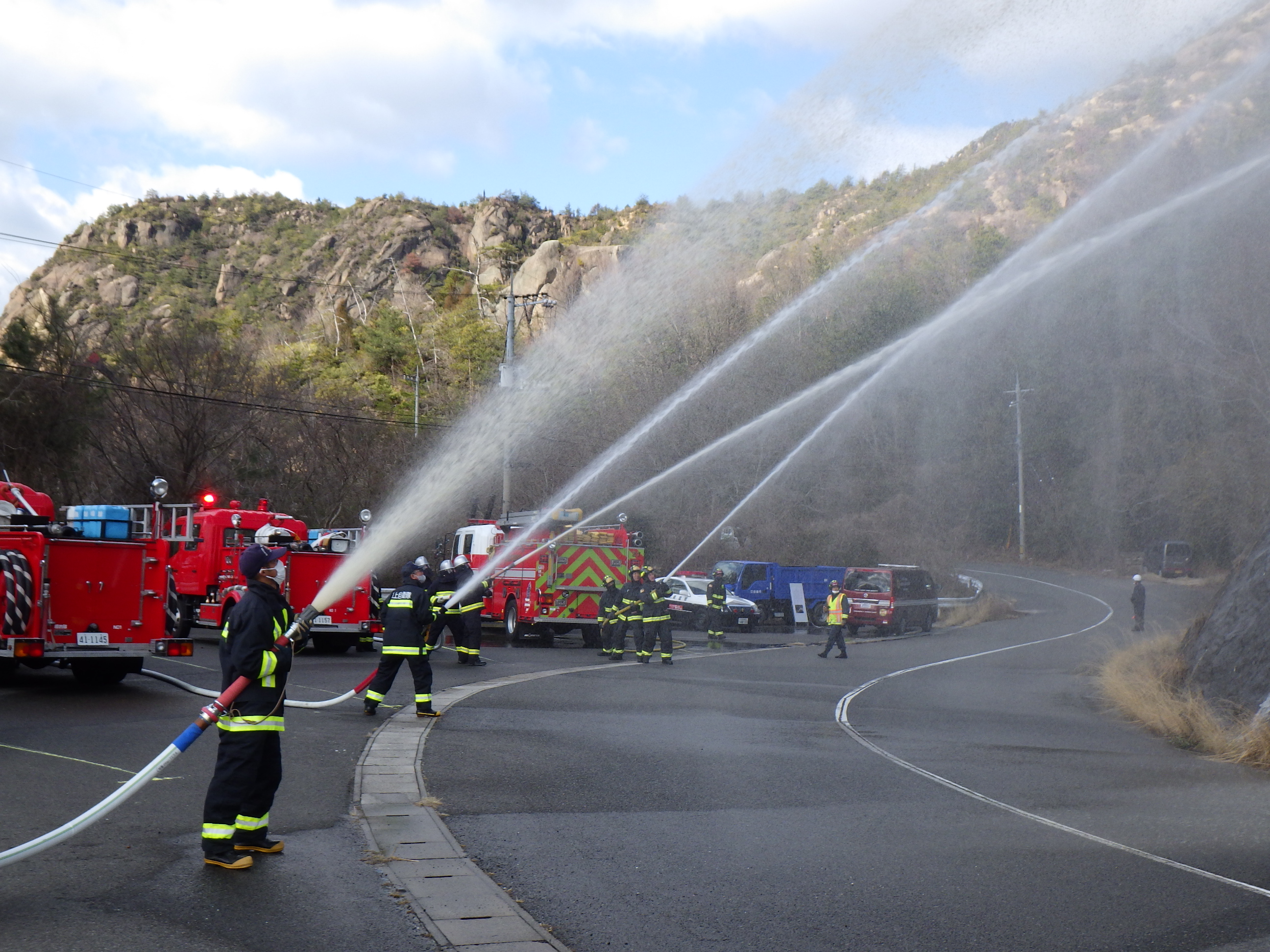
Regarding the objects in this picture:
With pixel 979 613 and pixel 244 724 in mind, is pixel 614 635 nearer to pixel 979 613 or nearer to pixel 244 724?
pixel 244 724

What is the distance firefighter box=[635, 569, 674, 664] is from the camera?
1989 centimetres

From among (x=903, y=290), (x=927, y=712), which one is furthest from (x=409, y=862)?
(x=903, y=290)

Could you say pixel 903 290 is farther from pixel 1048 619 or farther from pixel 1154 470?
pixel 1154 470

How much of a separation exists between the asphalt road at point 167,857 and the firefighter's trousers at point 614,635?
10038 millimetres

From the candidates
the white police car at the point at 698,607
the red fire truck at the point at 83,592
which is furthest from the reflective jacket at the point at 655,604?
the white police car at the point at 698,607

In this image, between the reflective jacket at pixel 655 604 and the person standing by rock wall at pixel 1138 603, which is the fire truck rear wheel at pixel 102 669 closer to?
the reflective jacket at pixel 655 604

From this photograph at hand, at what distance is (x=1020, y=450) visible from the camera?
176ft

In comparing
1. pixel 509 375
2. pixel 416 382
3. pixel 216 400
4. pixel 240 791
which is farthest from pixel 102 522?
pixel 416 382

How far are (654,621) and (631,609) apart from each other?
22.6 inches

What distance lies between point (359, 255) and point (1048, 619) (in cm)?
8806

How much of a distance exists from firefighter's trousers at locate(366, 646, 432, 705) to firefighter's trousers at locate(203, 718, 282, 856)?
5.19 meters

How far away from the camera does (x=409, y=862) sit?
20.0 feet

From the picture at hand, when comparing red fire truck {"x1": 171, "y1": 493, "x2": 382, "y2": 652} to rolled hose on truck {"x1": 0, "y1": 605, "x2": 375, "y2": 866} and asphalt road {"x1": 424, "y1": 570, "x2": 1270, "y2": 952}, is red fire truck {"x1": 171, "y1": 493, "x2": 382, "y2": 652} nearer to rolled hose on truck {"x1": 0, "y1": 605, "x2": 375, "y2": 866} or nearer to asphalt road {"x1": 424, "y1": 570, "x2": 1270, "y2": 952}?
asphalt road {"x1": 424, "y1": 570, "x2": 1270, "y2": 952}

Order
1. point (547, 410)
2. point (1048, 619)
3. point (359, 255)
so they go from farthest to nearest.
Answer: point (359, 255)
point (1048, 619)
point (547, 410)
